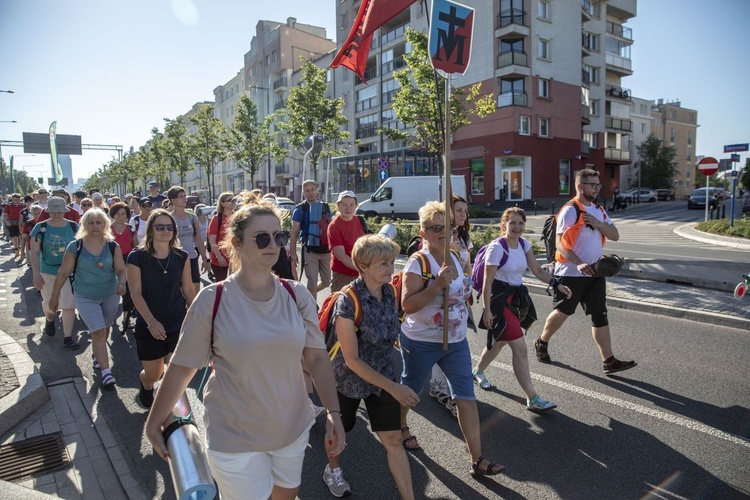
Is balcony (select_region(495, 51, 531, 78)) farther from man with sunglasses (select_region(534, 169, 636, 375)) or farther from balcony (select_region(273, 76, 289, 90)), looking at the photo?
man with sunglasses (select_region(534, 169, 636, 375))

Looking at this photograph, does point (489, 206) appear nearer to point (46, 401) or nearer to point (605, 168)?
point (605, 168)

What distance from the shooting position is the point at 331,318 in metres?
3.14

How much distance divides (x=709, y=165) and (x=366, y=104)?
33130 mm

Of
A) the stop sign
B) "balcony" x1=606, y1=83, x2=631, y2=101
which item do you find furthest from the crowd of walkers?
"balcony" x1=606, y1=83, x2=631, y2=101

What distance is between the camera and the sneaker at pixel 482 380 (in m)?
4.90

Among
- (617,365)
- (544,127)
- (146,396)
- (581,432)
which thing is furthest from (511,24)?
(146,396)

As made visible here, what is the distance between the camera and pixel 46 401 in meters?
4.84

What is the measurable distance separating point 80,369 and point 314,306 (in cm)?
463

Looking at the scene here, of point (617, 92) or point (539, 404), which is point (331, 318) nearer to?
point (539, 404)

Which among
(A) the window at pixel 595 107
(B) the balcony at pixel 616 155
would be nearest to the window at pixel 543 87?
(A) the window at pixel 595 107

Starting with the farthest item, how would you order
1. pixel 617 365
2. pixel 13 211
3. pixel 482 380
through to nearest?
pixel 13 211 < pixel 617 365 < pixel 482 380

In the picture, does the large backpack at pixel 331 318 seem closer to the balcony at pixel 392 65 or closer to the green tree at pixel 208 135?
the green tree at pixel 208 135

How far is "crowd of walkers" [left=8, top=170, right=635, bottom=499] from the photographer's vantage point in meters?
2.15

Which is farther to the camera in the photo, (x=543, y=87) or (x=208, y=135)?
(x=208, y=135)
